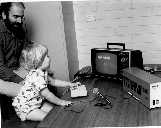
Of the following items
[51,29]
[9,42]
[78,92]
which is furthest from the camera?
[51,29]

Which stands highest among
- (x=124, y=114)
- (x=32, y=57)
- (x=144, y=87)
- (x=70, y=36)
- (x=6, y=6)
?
(x=6, y=6)

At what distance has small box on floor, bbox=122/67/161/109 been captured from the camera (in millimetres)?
1199

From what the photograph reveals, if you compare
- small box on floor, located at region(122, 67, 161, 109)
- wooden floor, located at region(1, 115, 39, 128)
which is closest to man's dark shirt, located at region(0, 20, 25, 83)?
wooden floor, located at region(1, 115, 39, 128)

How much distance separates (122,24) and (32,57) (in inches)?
41.1

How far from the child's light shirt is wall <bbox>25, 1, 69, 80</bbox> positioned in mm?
542

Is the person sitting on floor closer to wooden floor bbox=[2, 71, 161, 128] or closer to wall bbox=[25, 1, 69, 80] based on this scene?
wooden floor bbox=[2, 71, 161, 128]

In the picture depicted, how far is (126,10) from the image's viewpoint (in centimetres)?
224

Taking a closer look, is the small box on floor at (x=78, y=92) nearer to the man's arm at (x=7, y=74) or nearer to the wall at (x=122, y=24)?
the man's arm at (x=7, y=74)

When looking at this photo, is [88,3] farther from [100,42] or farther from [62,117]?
[62,117]

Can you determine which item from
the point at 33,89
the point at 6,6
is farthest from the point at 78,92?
the point at 6,6

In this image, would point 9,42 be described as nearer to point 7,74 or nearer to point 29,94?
point 7,74

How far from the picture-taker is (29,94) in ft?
5.26

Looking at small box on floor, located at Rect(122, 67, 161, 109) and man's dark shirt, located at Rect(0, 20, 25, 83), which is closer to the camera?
small box on floor, located at Rect(122, 67, 161, 109)

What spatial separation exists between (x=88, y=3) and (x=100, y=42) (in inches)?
15.6
